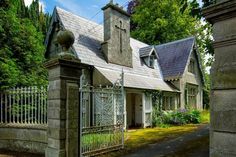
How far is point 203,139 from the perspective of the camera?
11352mm

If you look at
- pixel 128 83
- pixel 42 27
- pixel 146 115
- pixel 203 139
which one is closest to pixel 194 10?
pixel 203 139

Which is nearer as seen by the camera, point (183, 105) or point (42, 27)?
point (42, 27)

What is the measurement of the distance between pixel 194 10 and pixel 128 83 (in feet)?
27.7

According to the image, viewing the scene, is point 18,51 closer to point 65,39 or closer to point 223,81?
point 65,39

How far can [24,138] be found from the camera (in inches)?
342

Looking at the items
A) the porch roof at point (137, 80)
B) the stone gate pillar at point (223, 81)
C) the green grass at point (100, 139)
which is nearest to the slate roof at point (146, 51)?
the porch roof at point (137, 80)

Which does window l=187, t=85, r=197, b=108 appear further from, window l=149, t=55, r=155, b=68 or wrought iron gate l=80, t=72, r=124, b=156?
wrought iron gate l=80, t=72, r=124, b=156

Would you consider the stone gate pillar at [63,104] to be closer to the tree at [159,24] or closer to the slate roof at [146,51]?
the slate roof at [146,51]

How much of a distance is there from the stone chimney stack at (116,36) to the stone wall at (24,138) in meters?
8.42

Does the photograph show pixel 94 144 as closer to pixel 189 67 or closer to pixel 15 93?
pixel 15 93

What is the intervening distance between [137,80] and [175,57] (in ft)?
25.3

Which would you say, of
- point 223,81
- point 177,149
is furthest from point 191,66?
point 223,81

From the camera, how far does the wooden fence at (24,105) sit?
8.41 meters

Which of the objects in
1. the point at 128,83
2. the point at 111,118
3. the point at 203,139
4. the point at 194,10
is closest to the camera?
the point at 194,10
